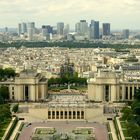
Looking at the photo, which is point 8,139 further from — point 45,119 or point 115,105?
point 115,105

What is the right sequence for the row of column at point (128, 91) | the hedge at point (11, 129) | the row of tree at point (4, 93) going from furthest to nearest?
1. the row of column at point (128, 91)
2. the row of tree at point (4, 93)
3. the hedge at point (11, 129)

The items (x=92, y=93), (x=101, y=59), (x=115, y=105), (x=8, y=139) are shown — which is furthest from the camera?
(x=101, y=59)

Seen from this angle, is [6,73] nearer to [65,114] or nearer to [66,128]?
[65,114]

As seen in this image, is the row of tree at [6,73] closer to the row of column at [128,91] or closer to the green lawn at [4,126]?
the row of column at [128,91]

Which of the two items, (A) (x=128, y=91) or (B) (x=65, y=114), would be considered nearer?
(B) (x=65, y=114)

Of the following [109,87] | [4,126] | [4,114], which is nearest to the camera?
[4,126]

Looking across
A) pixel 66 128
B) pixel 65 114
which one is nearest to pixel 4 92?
pixel 65 114

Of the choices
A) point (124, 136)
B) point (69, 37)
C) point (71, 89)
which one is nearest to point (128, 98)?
point (71, 89)

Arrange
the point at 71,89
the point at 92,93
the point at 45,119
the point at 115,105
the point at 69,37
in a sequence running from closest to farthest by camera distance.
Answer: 1. the point at 45,119
2. the point at 115,105
3. the point at 92,93
4. the point at 71,89
5. the point at 69,37

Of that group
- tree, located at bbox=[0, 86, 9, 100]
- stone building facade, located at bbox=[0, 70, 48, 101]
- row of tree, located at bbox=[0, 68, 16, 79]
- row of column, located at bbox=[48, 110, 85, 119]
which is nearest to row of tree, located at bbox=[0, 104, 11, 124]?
row of column, located at bbox=[48, 110, 85, 119]

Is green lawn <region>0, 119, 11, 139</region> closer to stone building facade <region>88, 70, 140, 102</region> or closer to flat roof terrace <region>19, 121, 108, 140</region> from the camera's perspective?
flat roof terrace <region>19, 121, 108, 140</region>

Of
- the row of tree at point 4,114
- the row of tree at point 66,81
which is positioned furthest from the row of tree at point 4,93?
the row of tree at point 66,81
